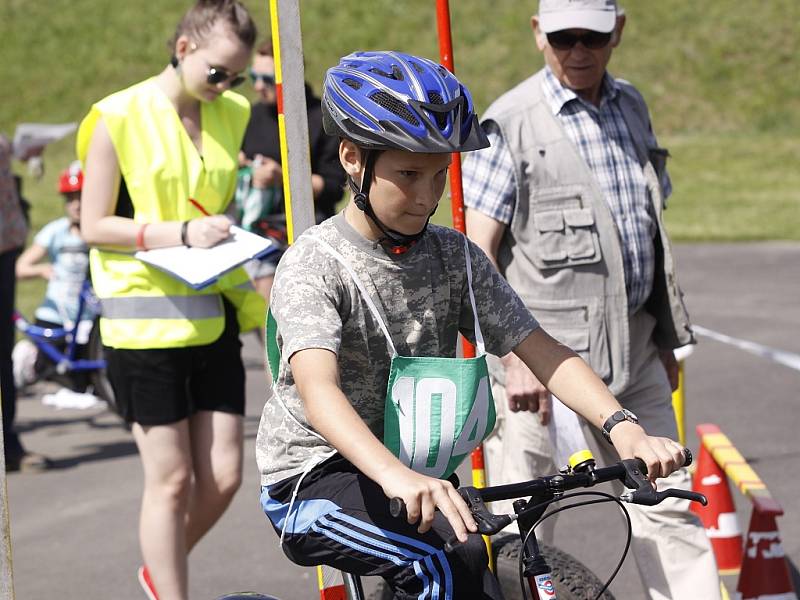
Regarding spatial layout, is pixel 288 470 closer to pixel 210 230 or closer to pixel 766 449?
pixel 210 230

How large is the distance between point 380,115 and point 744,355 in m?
8.00

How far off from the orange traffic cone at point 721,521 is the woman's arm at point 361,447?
127 inches

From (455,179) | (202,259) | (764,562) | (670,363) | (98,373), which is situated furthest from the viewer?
(98,373)

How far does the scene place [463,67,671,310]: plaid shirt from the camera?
14.4 feet

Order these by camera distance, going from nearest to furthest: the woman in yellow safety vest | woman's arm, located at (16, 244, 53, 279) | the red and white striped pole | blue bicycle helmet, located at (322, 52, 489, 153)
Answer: blue bicycle helmet, located at (322, 52, 489, 153), the red and white striped pole, the woman in yellow safety vest, woman's arm, located at (16, 244, 53, 279)

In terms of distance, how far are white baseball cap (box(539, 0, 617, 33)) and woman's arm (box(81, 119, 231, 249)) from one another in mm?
1248

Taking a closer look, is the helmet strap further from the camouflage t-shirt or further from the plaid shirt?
the plaid shirt

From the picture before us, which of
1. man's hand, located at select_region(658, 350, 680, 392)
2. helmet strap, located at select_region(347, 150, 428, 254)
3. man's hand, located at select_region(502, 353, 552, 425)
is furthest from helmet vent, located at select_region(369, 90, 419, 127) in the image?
man's hand, located at select_region(658, 350, 680, 392)

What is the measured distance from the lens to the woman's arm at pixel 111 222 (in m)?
4.51

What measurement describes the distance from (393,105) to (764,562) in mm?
2843

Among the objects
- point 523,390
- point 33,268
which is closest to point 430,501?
point 523,390

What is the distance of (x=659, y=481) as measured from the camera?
4422 mm

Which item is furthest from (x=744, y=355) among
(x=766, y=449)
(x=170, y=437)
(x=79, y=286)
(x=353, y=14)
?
(x=353, y=14)

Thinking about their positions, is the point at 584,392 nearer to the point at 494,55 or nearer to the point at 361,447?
the point at 361,447
